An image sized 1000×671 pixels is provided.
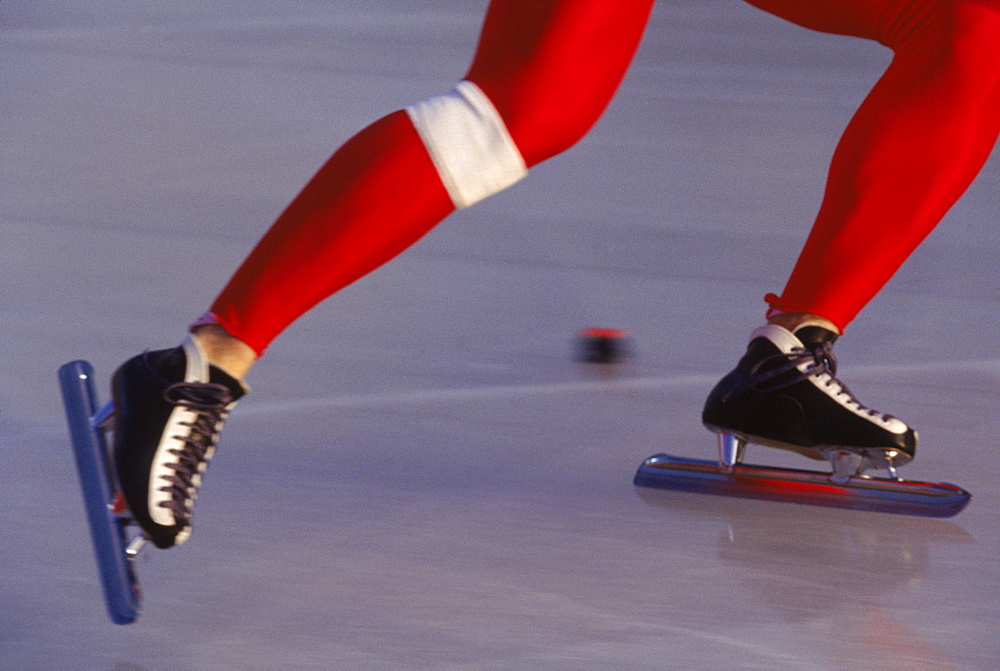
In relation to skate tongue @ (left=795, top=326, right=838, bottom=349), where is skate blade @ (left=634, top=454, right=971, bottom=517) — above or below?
below

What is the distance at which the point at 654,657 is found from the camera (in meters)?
1.19

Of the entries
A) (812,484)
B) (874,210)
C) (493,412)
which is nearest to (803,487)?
(812,484)

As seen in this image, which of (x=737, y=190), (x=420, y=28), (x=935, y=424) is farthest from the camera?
(x=420, y=28)

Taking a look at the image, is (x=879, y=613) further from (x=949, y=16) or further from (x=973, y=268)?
(x=973, y=268)

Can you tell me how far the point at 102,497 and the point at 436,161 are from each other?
0.41m

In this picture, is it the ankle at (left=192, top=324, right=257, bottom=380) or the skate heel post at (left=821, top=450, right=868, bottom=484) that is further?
the skate heel post at (left=821, top=450, right=868, bottom=484)

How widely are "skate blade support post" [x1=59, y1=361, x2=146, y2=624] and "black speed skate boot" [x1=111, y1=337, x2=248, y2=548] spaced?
0.9 inches

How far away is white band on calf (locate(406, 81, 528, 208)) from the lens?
1.27 m

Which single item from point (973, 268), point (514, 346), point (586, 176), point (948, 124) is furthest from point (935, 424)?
point (586, 176)

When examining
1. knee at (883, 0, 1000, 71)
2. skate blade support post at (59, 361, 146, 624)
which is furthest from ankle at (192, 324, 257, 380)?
knee at (883, 0, 1000, 71)

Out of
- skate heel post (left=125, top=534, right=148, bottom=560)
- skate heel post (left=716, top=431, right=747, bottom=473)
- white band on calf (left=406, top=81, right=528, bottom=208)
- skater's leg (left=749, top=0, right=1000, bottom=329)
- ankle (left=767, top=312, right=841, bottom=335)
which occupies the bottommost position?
skate heel post (left=125, top=534, right=148, bottom=560)

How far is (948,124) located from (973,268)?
133 cm

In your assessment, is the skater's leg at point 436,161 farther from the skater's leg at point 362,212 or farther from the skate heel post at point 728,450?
the skate heel post at point 728,450

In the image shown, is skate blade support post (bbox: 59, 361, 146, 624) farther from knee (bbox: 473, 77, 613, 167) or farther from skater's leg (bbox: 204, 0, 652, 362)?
knee (bbox: 473, 77, 613, 167)
